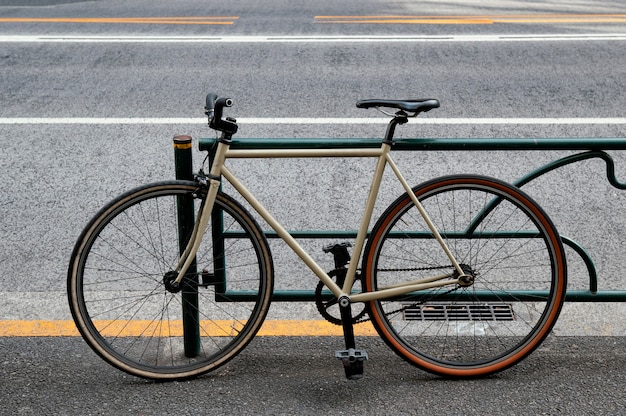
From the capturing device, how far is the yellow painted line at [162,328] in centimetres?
430

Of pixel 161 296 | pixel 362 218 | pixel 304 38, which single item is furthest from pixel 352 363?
pixel 304 38

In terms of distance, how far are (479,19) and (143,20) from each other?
17.7 ft

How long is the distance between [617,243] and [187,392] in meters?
3.25

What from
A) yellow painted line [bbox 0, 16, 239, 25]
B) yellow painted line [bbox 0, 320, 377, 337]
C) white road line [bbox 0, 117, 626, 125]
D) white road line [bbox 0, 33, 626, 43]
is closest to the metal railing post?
yellow painted line [bbox 0, 320, 377, 337]

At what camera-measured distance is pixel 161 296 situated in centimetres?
484

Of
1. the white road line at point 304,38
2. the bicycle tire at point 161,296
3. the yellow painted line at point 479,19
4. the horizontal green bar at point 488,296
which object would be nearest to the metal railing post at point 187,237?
the bicycle tire at point 161,296

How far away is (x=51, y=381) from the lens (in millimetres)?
3822

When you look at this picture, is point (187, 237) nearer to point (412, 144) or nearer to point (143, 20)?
point (412, 144)

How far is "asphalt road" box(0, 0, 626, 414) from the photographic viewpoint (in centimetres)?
377

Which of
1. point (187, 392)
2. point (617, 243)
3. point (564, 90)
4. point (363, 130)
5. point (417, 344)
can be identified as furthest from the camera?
point (564, 90)

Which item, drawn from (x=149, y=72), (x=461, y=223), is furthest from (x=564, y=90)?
(x=149, y=72)

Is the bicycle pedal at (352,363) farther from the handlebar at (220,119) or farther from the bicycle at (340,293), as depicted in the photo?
the handlebar at (220,119)

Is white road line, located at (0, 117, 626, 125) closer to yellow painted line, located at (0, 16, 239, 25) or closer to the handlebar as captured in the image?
the handlebar

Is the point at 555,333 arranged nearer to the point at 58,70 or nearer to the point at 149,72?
the point at 149,72
